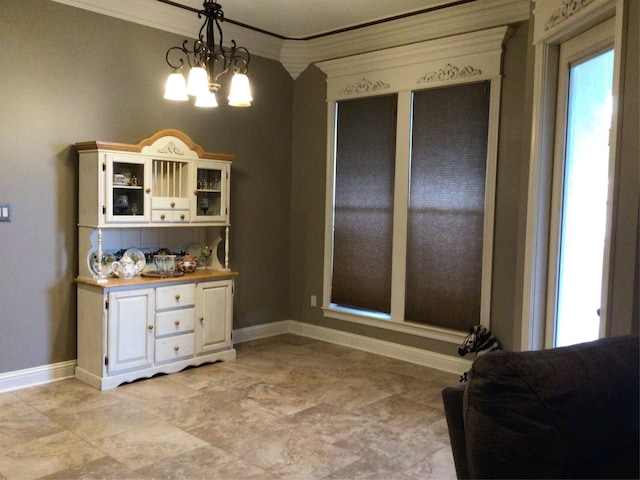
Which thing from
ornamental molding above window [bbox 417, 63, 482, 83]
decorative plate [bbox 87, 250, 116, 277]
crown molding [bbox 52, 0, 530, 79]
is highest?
crown molding [bbox 52, 0, 530, 79]

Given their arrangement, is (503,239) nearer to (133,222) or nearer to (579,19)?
(579,19)

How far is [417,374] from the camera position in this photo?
4.47 metres

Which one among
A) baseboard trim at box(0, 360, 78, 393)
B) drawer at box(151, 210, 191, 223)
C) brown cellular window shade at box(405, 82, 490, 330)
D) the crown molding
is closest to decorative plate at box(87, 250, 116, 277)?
drawer at box(151, 210, 191, 223)

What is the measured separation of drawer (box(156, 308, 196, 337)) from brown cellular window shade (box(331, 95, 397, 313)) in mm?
1575

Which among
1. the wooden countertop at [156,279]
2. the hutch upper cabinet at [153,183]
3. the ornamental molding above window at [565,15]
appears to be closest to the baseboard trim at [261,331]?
the wooden countertop at [156,279]

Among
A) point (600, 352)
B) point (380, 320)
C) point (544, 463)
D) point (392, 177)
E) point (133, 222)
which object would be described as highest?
point (392, 177)

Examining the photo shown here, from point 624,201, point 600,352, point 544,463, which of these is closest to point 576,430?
point 544,463

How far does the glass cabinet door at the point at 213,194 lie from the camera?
4648 mm

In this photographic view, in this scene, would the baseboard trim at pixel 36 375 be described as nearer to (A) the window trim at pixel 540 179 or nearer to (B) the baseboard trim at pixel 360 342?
(B) the baseboard trim at pixel 360 342

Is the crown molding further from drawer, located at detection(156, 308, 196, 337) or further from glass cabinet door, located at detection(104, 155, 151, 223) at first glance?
drawer, located at detection(156, 308, 196, 337)

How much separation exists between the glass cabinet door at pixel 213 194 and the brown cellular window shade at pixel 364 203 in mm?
1183

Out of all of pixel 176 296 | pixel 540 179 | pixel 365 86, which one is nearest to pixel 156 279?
pixel 176 296

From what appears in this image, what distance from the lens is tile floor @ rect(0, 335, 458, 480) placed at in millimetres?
2812

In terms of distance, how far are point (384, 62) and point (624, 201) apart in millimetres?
3130
